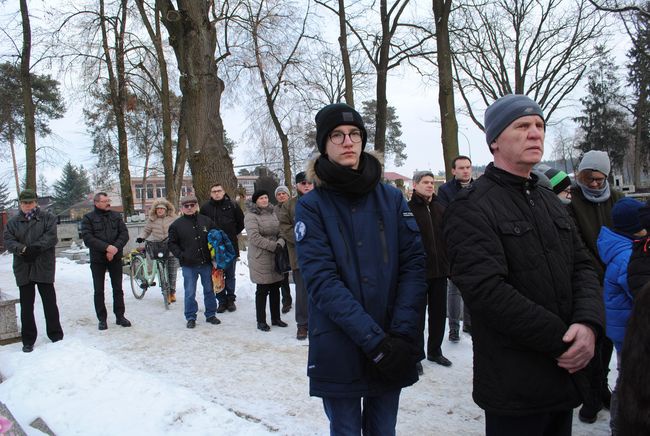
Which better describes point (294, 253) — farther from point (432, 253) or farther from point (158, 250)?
point (158, 250)

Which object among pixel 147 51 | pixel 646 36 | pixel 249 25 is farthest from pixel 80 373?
pixel 646 36

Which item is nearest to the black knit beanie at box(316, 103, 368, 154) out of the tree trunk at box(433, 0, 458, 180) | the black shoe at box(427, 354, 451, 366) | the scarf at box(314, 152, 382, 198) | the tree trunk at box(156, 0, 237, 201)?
the scarf at box(314, 152, 382, 198)

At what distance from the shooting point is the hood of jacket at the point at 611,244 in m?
3.11

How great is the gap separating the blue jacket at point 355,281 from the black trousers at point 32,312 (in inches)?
209

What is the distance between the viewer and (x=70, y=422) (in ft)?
13.0

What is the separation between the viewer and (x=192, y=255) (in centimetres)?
723

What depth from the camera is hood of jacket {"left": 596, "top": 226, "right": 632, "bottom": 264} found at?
3109 mm

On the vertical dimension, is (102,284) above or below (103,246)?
below

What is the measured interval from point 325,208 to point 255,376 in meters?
3.22

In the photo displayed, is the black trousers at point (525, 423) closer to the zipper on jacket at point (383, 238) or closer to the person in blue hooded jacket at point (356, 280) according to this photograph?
the person in blue hooded jacket at point (356, 280)

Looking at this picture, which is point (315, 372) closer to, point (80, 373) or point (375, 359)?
point (375, 359)

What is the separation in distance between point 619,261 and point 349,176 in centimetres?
197

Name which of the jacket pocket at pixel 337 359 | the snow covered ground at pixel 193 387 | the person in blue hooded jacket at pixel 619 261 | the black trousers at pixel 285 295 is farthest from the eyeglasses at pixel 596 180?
the black trousers at pixel 285 295

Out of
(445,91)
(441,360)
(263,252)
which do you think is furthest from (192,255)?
(445,91)
